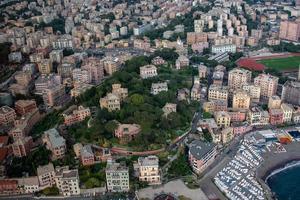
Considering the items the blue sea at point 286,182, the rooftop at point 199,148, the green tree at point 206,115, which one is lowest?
the blue sea at point 286,182

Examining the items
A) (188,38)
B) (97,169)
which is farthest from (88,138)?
(188,38)

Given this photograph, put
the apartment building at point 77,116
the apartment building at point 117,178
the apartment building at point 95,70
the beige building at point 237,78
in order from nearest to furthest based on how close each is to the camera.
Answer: the apartment building at point 117,178 < the apartment building at point 77,116 < the beige building at point 237,78 < the apartment building at point 95,70

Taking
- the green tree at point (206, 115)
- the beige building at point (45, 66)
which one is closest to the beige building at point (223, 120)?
the green tree at point (206, 115)

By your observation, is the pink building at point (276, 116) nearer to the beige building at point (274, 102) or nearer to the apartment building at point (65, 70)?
the beige building at point (274, 102)

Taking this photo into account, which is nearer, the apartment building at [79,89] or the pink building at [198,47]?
the apartment building at [79,89]

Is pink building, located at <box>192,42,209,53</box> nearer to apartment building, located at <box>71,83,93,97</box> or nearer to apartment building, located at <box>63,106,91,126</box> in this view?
apartment building, located at <box>71,83,93,97</box>

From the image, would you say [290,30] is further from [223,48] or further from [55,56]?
[55,56]
